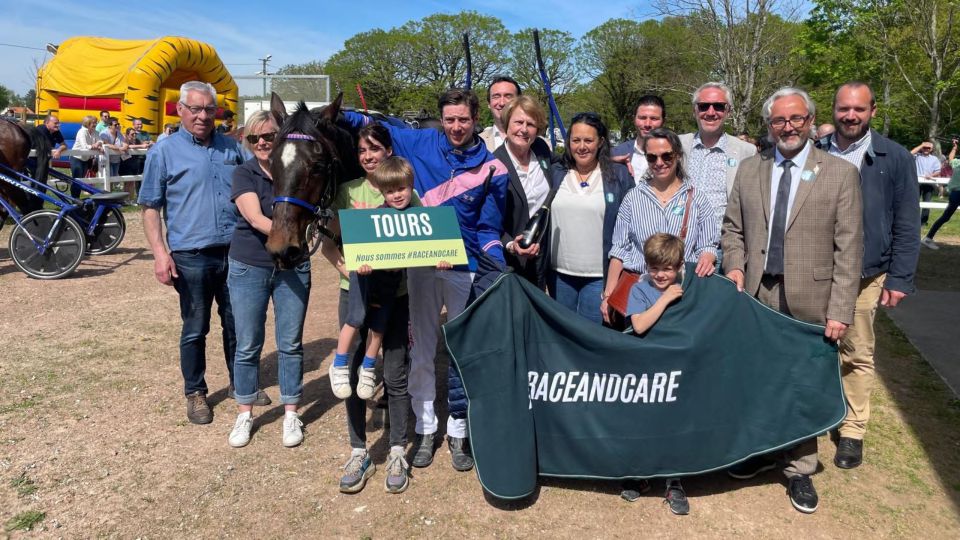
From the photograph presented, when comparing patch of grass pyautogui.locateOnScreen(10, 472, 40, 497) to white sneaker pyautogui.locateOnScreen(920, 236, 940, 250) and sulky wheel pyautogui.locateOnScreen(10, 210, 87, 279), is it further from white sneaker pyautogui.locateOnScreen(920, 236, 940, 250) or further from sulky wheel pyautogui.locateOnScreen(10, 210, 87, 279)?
white sneaker pyautogui.locateOnScreen(920, 236, 940, 250)

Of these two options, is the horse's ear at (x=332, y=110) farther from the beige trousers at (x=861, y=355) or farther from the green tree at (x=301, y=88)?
the green tree at (x=301, y=88)

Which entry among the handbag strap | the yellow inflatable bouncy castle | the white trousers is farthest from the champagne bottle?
the yellow inflatable bouncy castle

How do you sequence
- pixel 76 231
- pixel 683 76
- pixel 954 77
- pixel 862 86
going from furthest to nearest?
pixel 683 76 < pixel 954 77 < pixel 76 231 < pixel 862 86

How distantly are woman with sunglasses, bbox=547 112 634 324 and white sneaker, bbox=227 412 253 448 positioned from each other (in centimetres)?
226

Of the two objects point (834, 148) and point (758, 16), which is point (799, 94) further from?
point (758, 16)

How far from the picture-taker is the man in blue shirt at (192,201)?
3.97 meters

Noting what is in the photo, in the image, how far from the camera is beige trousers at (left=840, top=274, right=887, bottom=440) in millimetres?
3818

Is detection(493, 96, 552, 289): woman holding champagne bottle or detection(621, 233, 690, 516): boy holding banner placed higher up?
detection(493, 96, 552, 289): woman holding champagne bottle

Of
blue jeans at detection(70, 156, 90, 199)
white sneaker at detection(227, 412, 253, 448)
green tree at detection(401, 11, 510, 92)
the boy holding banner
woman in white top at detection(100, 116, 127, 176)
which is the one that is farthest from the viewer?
green tree at detection(401, 11, 510, 92)

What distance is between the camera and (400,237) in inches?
122

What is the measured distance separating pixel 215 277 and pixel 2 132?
6.77 m

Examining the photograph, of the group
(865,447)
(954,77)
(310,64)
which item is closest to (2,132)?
(865,447)

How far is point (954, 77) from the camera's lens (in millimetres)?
23125

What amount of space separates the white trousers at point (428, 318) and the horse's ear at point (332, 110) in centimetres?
96
